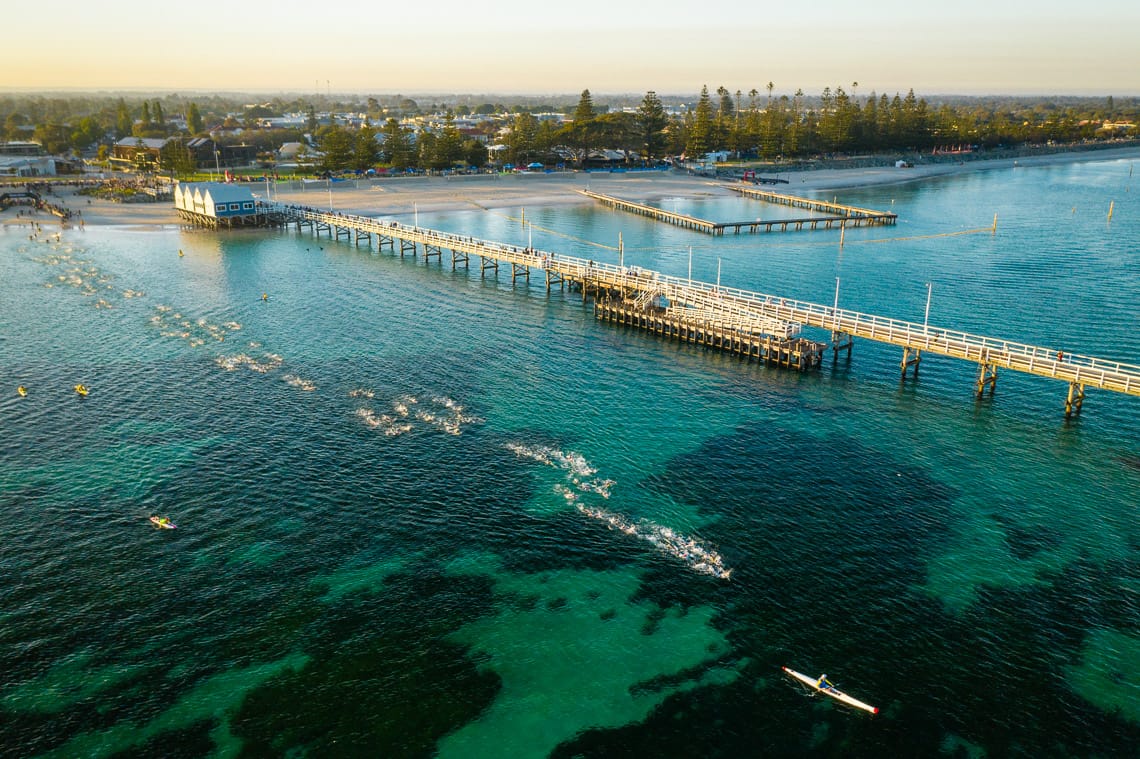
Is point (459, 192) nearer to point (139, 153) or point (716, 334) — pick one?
point (139, 153)

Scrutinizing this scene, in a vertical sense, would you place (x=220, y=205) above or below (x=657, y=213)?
above

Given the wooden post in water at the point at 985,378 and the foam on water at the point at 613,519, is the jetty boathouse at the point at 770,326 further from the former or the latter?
the foam on water at the point at 613,519

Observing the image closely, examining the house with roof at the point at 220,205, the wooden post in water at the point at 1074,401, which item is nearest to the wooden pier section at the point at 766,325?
the wooden post in water at the point at 1074,401

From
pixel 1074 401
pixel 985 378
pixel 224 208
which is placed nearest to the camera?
pixel 1074 401

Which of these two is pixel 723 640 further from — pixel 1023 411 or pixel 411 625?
pixel 1023 411

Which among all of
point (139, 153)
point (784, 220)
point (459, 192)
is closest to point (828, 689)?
point (784, 220)

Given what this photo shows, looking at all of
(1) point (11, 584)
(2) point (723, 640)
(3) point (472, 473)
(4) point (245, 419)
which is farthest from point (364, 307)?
(2) point (723, 640)
